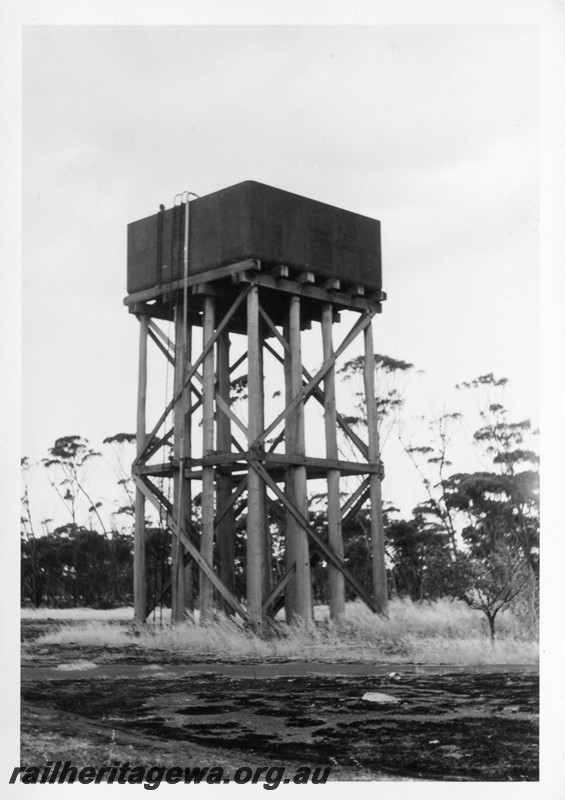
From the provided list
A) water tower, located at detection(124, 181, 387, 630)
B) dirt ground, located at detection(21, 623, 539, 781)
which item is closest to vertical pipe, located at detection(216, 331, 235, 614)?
water tower, located at detection(124, 181, 387, 630)

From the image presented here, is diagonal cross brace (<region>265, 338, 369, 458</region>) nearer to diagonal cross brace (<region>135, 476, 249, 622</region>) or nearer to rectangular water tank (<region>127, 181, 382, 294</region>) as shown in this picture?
rectangular water tank (<region>127, 181, 382, 294</region>)

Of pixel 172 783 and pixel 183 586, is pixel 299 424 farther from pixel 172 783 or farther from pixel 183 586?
pixel 172 783

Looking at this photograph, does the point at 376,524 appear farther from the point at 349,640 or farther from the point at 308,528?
the point at 349,640

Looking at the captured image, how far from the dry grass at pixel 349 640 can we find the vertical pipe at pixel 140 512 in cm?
51

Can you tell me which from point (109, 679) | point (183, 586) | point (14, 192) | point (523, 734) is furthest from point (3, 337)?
point (183, 586)

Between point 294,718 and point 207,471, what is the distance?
20.9 feet

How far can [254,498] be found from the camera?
1686cm

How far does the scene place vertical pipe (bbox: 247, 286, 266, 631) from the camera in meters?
16.6

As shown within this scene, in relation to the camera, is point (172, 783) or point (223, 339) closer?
point (172, 783)

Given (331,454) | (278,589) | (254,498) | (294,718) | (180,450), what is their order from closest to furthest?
(294,718) < (254,498) < (278,589) < (180,450) < (331,454)

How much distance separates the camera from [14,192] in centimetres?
1190

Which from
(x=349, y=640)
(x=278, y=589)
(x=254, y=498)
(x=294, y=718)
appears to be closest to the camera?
(x=294, y=718)

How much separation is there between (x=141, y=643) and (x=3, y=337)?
21.5 feet

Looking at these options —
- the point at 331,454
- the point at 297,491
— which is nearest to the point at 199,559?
the point at 297,491
